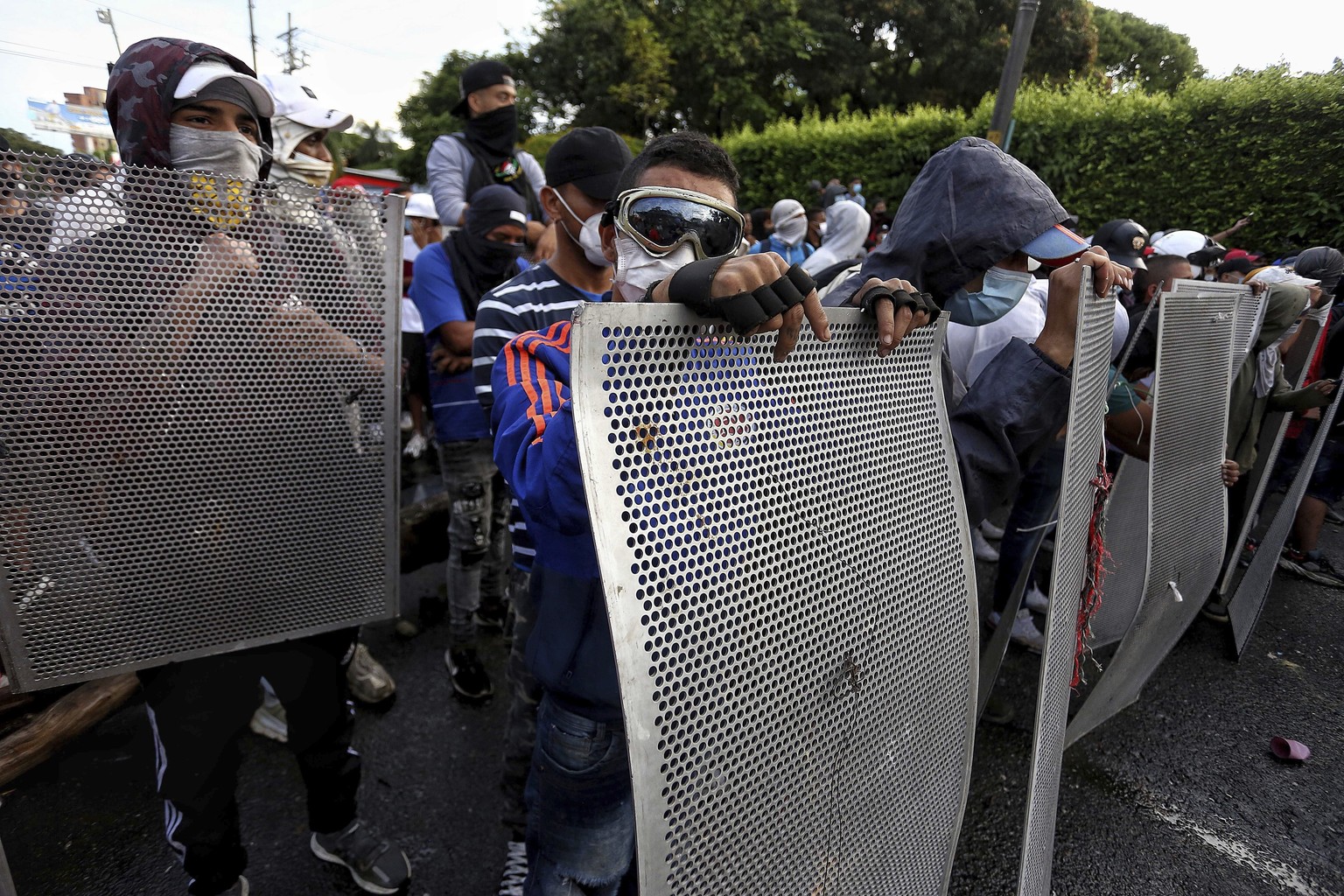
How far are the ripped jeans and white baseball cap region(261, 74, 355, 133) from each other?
142 centimetres

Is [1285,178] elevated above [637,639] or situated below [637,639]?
above

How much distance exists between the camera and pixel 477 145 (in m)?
4.02

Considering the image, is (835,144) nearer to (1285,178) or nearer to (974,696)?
(1285,178)

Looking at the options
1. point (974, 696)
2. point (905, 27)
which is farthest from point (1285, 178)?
point (905, 27)

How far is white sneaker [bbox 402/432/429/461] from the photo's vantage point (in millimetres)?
6496

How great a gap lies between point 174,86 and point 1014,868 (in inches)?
→ 143

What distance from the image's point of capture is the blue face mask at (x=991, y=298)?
5.73 ft

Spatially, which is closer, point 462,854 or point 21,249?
point 21,249

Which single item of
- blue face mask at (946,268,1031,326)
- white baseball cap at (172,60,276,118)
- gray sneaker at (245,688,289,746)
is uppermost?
white baseball cap at (172,60,276,118)

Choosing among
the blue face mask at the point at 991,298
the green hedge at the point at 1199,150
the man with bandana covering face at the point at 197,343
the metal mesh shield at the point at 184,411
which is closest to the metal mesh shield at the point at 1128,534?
the blue face mask at the point at 991,298

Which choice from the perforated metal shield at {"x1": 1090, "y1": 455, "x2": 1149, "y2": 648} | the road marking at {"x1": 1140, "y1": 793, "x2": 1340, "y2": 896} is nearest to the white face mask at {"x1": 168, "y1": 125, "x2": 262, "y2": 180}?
the perforated metal shield at {"x1": 1090, "y1": 455, "x2": 1149, "y2": 648}

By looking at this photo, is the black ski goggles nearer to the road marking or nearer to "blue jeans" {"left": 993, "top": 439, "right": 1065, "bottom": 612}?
"blue jeans" {"left": 993, "top": 439, "right": 1065, "bottom": 612}

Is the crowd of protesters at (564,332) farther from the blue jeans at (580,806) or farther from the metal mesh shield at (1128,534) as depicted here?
the metal mesh shield at (1128,534)

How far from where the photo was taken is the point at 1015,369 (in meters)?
1.51
